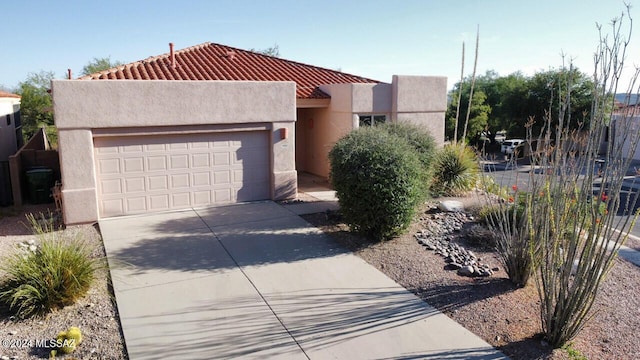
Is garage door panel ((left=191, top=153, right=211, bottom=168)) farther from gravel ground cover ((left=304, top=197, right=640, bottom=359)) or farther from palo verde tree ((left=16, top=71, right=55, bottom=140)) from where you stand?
palo verde tree ((left=16, top=71, right=55, bottom=140))

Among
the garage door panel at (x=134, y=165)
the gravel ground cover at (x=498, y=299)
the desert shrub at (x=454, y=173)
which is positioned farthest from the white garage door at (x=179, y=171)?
the desert shrub at (x=454, y=173)

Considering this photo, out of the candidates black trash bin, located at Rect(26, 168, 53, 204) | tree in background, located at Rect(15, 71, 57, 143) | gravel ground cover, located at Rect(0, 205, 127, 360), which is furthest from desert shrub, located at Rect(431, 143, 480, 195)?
tree in background, located at Rect(15, 71, 57, 143)

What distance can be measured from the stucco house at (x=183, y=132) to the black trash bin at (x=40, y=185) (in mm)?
3037

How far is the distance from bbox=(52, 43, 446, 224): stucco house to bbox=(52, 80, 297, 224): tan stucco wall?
24 millimetres

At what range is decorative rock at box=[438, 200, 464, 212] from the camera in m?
12.9

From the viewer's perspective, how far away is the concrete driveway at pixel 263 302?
610 centimetres

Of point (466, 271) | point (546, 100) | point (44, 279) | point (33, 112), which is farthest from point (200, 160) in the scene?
point (546, 100)

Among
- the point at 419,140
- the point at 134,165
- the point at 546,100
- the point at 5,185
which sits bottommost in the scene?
the point at 5,185

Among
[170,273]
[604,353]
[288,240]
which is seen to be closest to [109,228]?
[170,273]

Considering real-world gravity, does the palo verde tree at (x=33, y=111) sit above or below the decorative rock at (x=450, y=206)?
above

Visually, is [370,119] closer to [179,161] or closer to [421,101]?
[421,101]

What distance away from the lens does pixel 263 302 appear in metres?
7.37

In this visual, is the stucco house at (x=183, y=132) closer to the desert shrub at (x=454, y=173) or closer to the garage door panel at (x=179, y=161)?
the garage door panel at (x=179, y=161)

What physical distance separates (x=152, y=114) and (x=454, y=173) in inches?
369
